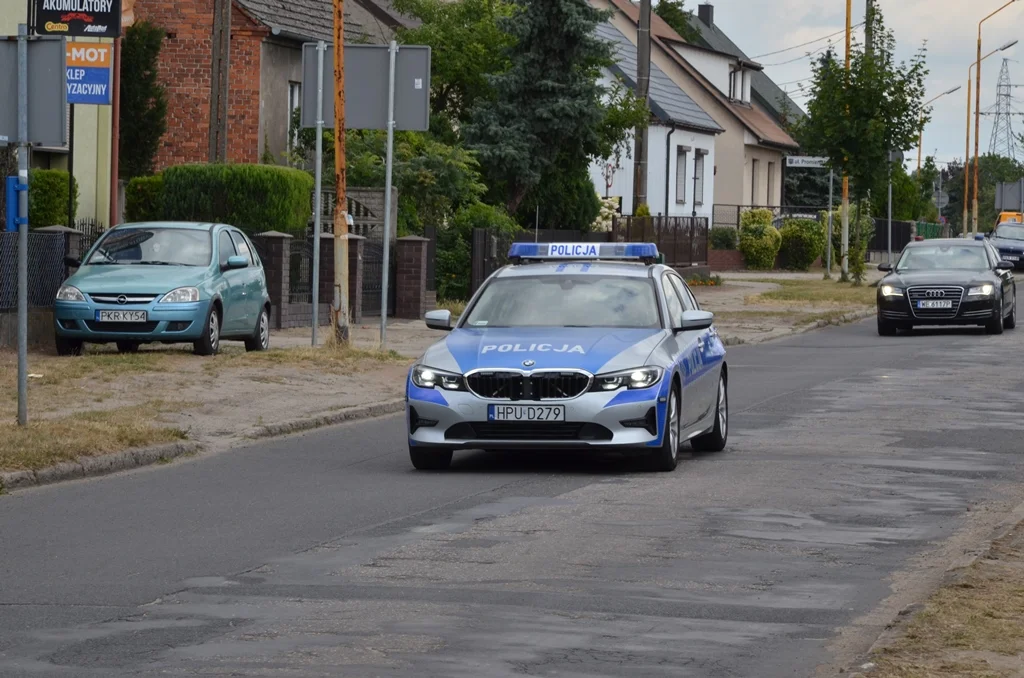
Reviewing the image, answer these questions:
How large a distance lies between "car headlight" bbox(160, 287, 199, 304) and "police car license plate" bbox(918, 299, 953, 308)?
13.8 metres

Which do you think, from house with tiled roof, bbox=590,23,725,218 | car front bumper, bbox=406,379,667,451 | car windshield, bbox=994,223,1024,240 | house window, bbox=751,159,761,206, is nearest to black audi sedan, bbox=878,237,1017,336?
car front bumper, bbox=406,379,667,451

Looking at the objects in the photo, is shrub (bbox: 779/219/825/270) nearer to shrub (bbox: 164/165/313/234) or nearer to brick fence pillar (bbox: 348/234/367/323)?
brick fence pillar (bbox: 348/234/367/323)

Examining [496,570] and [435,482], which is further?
[435,482]

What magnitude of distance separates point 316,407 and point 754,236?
43.2 metres

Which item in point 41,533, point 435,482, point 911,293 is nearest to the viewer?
point 41,533

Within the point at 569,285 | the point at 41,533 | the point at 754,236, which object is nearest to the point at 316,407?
the point at 569,285

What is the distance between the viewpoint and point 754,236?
59.5 meters

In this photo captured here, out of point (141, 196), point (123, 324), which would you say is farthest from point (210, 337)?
point (141, 196)

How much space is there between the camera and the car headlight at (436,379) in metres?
12.7

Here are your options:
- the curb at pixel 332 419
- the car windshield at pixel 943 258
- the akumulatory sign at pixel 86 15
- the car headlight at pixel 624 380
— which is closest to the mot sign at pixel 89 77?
the akumulatory sign at pixel 86 15

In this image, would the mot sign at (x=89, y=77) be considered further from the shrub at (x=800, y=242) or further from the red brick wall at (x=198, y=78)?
the shrub at (x=800, y=242)

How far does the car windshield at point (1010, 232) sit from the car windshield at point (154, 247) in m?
47.1

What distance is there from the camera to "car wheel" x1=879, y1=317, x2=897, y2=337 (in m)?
31.0

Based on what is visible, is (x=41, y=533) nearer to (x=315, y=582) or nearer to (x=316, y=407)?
(x=315, y=582)
